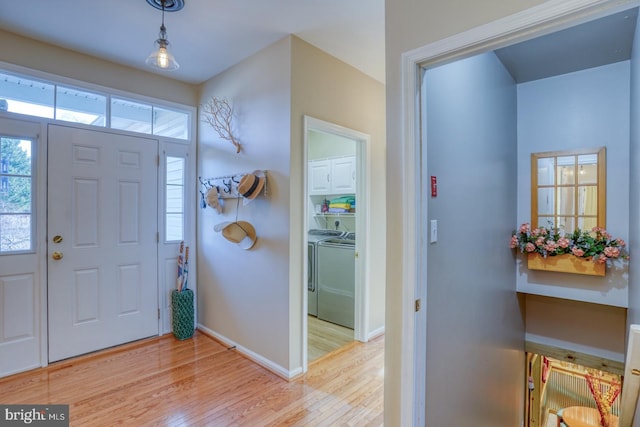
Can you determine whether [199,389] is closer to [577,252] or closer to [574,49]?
[577,252]

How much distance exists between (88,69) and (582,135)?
14.1ft

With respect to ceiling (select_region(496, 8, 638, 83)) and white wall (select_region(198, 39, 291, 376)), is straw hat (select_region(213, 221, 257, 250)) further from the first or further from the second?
ceiling (select_region(496, 8, 638, 83))

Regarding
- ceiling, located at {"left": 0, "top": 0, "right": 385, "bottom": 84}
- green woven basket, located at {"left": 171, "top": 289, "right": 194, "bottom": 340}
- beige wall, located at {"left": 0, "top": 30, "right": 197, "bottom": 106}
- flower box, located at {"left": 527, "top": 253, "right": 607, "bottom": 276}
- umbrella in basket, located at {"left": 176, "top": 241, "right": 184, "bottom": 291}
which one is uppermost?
ceiling, located at {"left": 0, "top": 0, "right": 385, "bottom": 84}

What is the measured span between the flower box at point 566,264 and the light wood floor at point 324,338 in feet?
6.03

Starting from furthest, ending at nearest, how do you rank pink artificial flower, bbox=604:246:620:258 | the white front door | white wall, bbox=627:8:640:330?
the white front door
pink artificial flower, bbox=604:246:620:258
white wall, bbox=627:8:640:330

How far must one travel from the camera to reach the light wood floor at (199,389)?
2.07m

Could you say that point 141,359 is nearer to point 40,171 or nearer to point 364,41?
point 40,171

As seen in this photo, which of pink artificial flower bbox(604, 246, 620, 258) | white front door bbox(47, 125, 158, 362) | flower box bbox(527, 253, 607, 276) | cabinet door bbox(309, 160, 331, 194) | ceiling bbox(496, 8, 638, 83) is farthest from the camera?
cabinet door bbox(309, 160, 331, 194)

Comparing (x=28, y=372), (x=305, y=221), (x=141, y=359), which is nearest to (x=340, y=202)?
(x=305, y=221)

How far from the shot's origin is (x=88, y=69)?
9.50 ft

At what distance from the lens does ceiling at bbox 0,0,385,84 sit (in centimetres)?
218

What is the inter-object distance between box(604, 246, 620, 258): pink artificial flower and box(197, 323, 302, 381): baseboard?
2.47m

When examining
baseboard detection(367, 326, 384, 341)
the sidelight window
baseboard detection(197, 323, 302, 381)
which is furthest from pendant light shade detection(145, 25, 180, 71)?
baseboard detection(367, 326, 384, 341)

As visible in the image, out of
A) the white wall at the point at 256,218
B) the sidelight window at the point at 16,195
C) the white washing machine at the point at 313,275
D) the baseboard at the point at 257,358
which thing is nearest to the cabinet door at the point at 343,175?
the white washing machine at the point at 313,275
